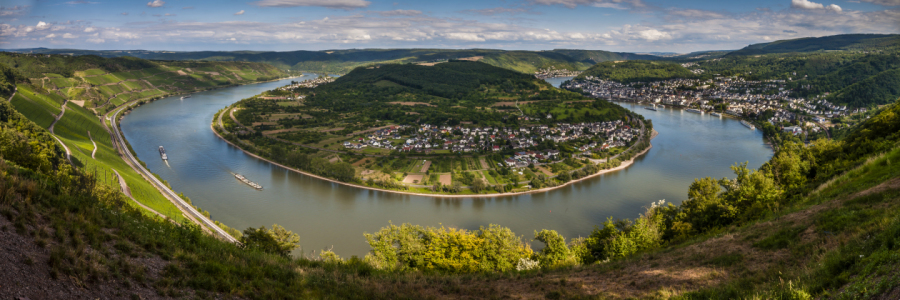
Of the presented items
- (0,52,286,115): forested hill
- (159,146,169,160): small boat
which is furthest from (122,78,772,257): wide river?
(0,52,286,115): forested hill

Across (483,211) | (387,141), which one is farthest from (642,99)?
(483,211)

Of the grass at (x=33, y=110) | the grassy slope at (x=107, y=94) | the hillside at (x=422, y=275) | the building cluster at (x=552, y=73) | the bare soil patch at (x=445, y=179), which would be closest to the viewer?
the hillside at (x=422, y=275)

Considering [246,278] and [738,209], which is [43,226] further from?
[738,209]

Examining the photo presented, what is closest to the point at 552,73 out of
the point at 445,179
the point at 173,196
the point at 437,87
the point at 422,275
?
the point at 437,87

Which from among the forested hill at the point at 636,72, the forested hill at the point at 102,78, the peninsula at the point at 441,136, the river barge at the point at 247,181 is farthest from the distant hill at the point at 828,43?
the forested hill at the point at 102,78

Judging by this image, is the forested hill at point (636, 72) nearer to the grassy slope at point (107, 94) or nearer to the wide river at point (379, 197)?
the wide river at point (379, 197)

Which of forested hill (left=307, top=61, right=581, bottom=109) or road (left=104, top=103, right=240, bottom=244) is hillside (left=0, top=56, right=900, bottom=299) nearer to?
road (left=104, top=103, right=240, bottom=244)
